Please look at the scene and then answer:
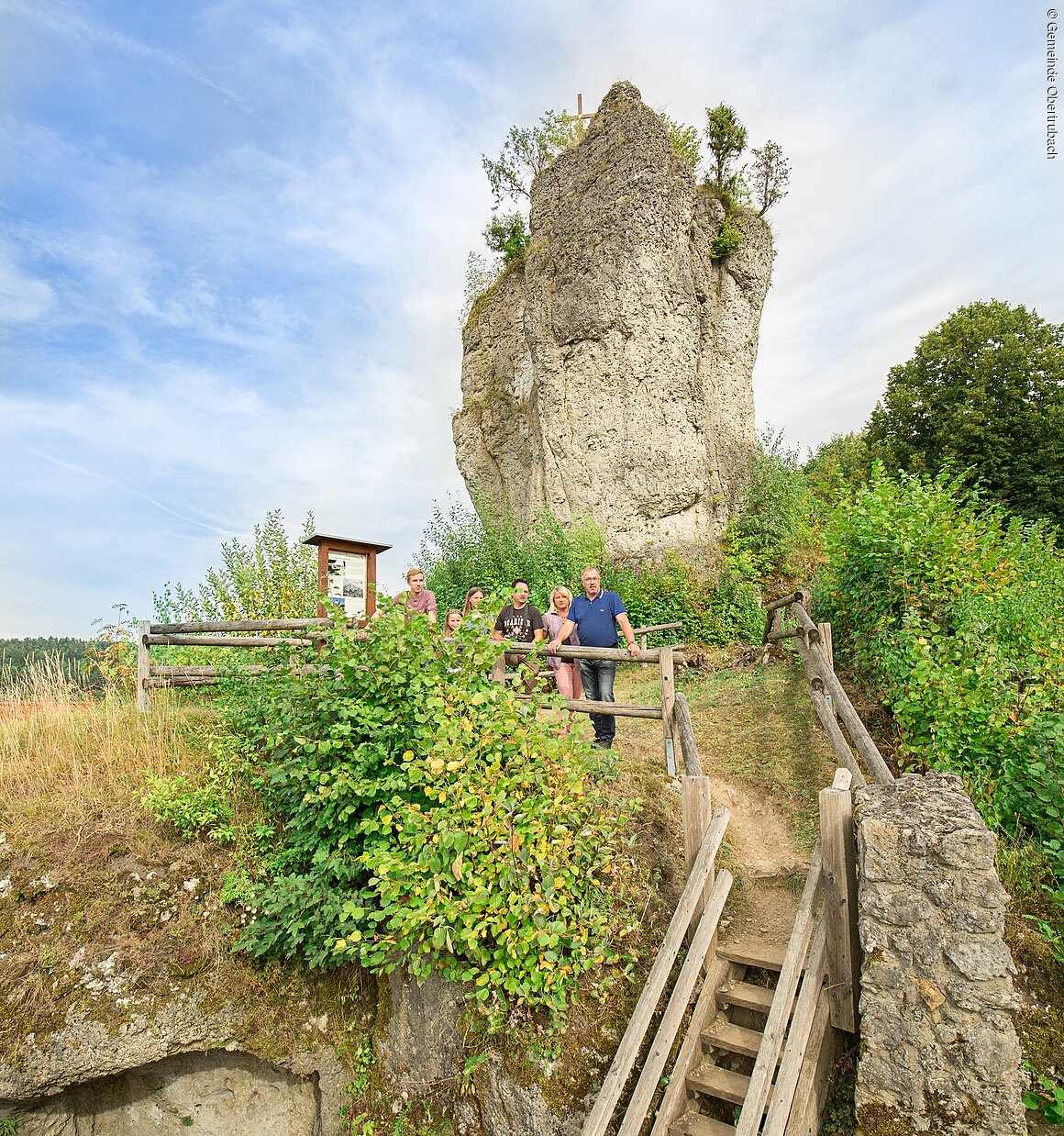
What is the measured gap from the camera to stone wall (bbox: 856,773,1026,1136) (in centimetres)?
365

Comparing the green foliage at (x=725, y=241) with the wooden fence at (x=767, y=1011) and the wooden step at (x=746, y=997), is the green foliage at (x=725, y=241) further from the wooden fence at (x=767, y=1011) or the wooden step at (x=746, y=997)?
the wooden step at (x=746, y=997)

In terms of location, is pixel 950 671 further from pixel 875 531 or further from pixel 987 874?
pixel 987 874

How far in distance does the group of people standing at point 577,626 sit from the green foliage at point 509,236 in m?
15.0

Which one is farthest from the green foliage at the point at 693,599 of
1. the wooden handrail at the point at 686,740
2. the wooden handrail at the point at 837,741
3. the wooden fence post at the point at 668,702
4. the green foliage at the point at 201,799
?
the green foliage at the point at 201,799

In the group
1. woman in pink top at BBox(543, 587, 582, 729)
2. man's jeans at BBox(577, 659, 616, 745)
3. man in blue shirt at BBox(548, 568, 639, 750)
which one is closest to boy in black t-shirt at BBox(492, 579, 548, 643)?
woman in pink top at BBox(543, 587, 582, 729)

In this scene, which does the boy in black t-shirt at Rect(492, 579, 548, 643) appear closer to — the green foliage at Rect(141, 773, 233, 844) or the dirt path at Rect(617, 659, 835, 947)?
the dirt path at Rect(617, 659, 835, 947)

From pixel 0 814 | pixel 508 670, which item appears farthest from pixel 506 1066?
pixel 0 814

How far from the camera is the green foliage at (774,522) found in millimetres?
15641

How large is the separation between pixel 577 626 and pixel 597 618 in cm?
29

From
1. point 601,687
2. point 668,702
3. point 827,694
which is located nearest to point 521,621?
point 601,687

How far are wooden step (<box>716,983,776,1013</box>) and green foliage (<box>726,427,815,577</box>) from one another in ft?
36.8

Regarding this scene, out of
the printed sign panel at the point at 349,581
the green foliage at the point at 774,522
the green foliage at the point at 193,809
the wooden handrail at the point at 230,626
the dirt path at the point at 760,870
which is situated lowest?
the dirt path at the point at 760,870

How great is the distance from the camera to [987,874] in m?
3.77

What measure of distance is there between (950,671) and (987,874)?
3346 mm
